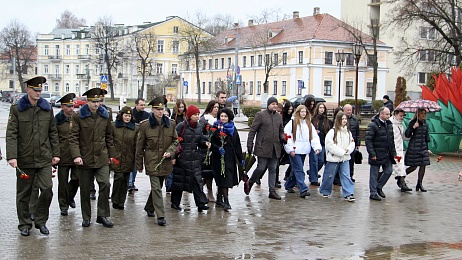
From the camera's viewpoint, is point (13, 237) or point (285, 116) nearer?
point (13, 237)

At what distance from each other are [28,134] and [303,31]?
213 feet

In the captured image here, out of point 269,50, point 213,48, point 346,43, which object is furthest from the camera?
point 213,48

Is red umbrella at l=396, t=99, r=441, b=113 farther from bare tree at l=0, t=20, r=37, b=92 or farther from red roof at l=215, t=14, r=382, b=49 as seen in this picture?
Result: bare tree at l=0, t=20, r=37, b=92

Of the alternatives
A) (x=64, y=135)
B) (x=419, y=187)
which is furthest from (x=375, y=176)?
(x=64, y=135)

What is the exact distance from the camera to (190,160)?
10.5 metres

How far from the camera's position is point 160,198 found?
969cm

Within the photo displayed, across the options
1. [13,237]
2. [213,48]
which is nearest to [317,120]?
[13,237]

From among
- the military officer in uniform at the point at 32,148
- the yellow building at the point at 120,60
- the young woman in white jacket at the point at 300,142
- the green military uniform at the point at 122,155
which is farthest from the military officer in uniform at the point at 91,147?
the yellow building at the point at 120,60

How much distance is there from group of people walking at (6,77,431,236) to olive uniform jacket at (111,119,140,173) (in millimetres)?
17

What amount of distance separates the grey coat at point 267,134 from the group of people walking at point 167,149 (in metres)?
0.02

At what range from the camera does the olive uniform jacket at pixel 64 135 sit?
10.2 meters

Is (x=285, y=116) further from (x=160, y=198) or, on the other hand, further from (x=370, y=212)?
(x=160, y=198)

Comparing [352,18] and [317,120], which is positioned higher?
[352,18]

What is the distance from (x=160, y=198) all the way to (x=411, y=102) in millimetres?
7015
